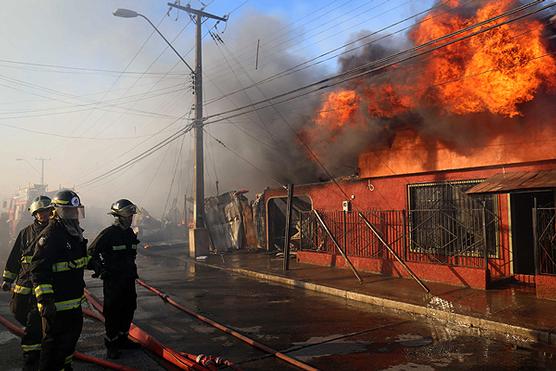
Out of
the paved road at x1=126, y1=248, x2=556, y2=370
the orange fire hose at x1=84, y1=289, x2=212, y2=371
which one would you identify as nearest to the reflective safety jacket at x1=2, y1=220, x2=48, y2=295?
the orange fire hose at x1=84, y1=289, x2=212, y2=371

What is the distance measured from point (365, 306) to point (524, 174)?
174 inches

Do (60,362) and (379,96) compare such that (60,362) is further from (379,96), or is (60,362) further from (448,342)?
(379,96)

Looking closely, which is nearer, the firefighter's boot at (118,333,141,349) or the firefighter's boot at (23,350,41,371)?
the firefighter's boot at (23,350,41,371)

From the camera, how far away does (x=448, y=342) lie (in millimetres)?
5871

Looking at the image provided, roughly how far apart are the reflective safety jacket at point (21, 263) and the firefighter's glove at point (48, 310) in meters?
1.00

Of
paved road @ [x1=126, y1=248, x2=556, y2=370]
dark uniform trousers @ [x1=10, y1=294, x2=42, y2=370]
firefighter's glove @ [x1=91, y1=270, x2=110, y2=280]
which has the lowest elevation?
paved road @ [x1=126, y1=248, x2=556, y2=370]

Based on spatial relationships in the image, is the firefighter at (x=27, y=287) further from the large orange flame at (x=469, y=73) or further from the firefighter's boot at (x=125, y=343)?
the large orange flame at (x=469, y=73)

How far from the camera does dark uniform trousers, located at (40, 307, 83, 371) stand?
12.3ft

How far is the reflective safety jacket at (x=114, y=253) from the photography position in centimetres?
521

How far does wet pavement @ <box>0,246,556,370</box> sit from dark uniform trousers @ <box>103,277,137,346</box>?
342mm

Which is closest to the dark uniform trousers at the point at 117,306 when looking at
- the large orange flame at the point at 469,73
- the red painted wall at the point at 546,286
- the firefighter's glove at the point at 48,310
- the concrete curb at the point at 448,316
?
the firefighter's glove at the point at 48,310

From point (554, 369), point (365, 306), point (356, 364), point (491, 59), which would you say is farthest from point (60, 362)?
point (491, 59)

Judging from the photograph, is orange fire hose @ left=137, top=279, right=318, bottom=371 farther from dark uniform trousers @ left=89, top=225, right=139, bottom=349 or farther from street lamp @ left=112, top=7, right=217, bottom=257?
street lamp @ left=112, top=7, right=217, bottom=257

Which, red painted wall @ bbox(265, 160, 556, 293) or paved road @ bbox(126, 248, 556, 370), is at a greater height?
red painted wall @ bbox(265, 160, 556, 293)
